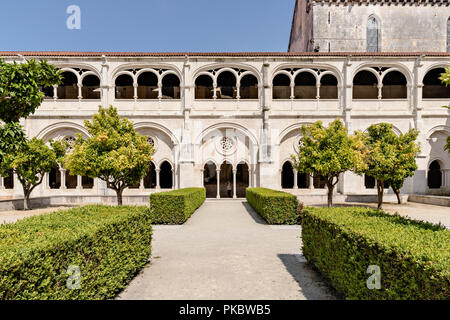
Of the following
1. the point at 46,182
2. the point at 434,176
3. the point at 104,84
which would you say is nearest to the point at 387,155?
the point at 434,176

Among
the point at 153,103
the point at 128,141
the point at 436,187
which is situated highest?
the point at 153,103

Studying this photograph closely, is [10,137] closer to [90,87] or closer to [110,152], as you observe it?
[110,152]

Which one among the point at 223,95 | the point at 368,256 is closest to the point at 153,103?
the point at 223,95

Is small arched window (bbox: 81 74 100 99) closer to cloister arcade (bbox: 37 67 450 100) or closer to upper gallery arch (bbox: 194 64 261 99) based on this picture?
cloister arcade (bbox: 37 67 450 100)

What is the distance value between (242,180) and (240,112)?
9.89 meters

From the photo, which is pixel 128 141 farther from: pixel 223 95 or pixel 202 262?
pixel 223 95

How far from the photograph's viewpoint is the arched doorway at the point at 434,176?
→ 21.5 meters

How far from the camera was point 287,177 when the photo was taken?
22.7 metres

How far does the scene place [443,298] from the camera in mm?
2422

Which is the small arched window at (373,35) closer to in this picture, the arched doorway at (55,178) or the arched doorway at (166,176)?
the arched doorway at (166,176)

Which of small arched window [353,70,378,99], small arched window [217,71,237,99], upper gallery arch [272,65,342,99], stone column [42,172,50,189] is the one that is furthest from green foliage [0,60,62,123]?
small arched window [353,70,378,99]

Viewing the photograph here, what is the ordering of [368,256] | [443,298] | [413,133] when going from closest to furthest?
[443,298], [368,256], [413,133]

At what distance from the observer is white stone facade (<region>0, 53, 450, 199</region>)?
20219 millimetres

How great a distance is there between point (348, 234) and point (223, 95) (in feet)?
64.6
